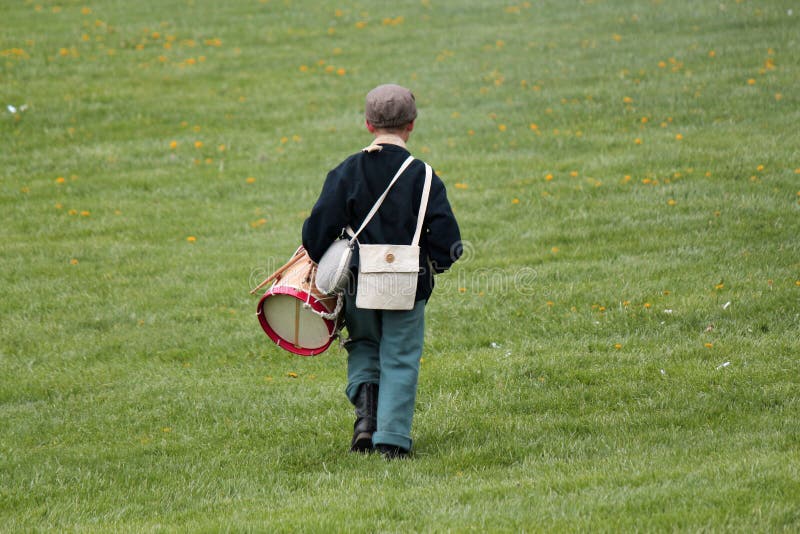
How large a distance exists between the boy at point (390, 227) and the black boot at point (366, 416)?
10 centimetres

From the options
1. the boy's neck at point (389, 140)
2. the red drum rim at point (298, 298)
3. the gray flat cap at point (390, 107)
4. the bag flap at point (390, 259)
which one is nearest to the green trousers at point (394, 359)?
the red drum rim at point (298, 298)

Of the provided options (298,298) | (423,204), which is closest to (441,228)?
(423,204)

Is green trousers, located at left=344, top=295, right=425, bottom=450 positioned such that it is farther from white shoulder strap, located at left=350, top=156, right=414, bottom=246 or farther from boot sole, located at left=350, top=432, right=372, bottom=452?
white shoulder strap, located at left=350, top=156, right=414, bottom=246

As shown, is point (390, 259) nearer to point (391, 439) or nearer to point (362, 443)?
point (391, 439)

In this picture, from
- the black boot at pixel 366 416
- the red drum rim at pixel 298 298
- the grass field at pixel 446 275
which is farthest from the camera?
the black boot at pixel 366 416

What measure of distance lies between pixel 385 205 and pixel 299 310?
27.0 inches

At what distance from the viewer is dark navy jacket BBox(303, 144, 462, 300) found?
15.0 ft

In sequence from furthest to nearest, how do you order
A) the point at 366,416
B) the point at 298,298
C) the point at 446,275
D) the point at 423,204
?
the point at 446,275, the point at 366,416, the point at 298,298, the point at 423,204

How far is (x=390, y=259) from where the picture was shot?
457cm

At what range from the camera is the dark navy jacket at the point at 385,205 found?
4574 mm

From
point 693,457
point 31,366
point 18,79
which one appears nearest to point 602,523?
point 693,457

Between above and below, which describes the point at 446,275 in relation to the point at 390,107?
below

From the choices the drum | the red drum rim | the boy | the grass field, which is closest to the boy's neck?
the boy

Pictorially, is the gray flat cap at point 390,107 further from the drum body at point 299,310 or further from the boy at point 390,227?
the drum body at point 299,310
